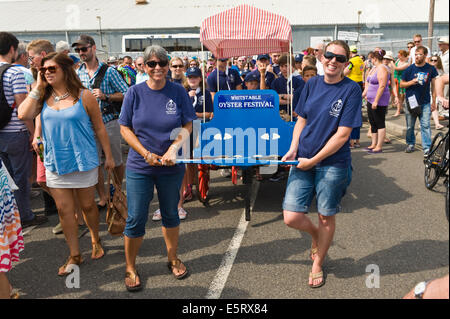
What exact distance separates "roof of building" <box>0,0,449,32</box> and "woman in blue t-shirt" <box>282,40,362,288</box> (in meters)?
43.9

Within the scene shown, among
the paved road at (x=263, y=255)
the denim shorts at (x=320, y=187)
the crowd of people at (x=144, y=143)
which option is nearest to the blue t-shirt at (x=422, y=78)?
the paved road at (x=263, y=255)

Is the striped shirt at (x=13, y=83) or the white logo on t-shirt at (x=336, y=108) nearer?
the white logo on t-shirt at (x=336, y=108)

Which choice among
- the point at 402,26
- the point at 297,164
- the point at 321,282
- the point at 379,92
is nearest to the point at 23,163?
the point at 297,164

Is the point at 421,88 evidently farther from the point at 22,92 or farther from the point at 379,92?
the point at 22,92

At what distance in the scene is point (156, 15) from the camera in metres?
48.6

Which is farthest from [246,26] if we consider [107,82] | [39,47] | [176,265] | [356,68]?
[356,68]

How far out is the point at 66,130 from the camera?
348 cm

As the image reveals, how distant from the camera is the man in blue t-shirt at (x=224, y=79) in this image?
7504 millimetres

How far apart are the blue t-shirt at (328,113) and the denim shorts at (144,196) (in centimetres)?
116

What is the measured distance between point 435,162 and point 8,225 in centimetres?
552

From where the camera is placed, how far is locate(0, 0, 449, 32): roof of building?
44844 millimetres

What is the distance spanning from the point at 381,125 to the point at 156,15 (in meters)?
45.6

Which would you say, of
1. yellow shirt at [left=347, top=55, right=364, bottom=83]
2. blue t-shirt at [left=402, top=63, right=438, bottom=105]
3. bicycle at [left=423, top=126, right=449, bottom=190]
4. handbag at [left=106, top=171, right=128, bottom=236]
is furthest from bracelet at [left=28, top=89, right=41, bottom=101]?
yellow shirt at [left=347, top=55, right=364, bottom=83]

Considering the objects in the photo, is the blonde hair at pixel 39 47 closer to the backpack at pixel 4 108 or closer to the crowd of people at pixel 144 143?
the crowd of people at pixel 144 143
